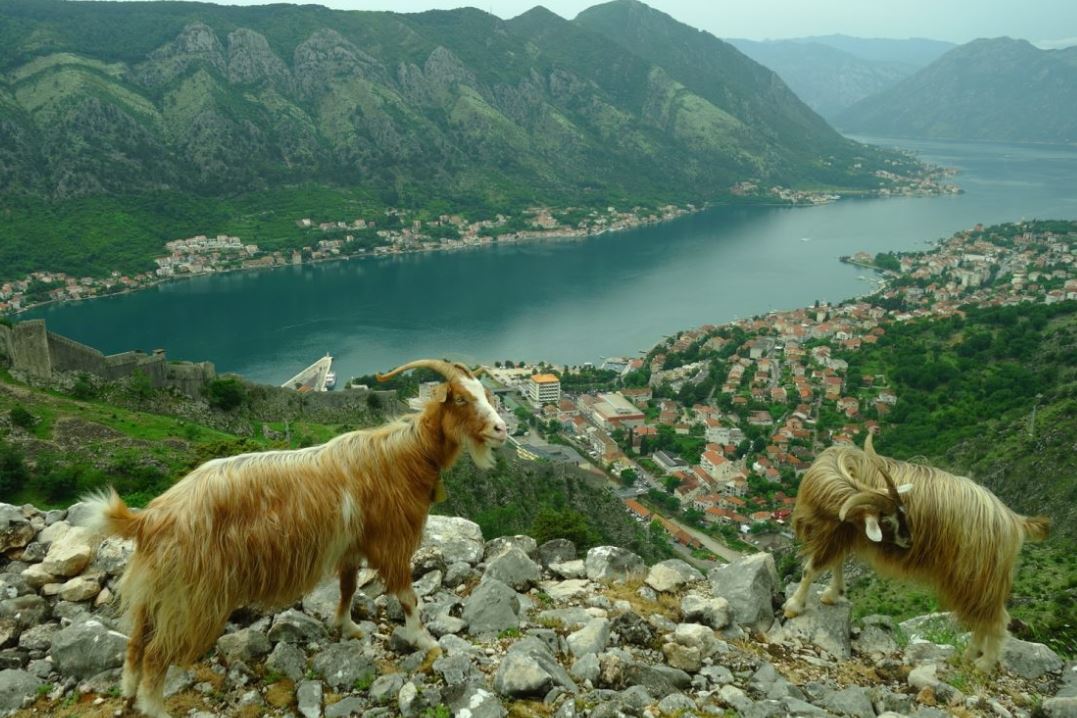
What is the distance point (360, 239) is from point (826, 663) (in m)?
88.6

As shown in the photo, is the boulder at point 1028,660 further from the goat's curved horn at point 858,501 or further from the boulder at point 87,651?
the boulder at point 87,651

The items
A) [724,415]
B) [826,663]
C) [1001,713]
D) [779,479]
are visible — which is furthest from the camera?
[724,415]

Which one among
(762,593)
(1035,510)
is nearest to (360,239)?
(1035,510)

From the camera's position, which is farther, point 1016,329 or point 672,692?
point 1016,329

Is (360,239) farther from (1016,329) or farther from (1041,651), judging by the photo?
(1041,651)

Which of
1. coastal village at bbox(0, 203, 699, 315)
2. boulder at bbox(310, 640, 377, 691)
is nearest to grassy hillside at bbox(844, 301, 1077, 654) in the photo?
boulder at bbox(310, 640, 377, 691)

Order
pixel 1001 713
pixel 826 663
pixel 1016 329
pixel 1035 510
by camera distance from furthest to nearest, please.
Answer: pixel 1016 329, pixel 1035 510, pixel 826 663, pixel 1001 713

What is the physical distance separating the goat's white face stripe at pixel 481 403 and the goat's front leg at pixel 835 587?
96.3 inches

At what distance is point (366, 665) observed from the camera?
361cm

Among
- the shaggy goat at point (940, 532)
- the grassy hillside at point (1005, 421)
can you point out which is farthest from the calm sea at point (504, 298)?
the shaggy goat at point (940, 532)

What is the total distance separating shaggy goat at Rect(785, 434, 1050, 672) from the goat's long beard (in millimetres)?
2072

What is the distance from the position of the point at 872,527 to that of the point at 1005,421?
25970mm

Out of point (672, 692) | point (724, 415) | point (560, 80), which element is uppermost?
point (560, 80)

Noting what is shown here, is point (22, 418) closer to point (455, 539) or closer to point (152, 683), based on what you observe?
point (455, 539)
